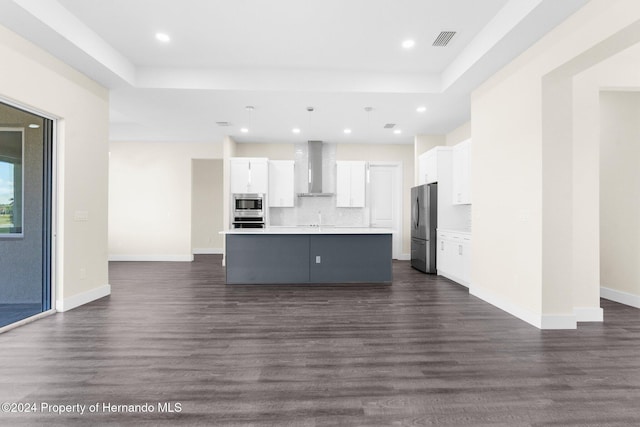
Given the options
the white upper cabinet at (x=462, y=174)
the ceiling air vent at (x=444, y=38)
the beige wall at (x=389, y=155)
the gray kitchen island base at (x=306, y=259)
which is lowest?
the gray kitchen island base at (x=306, y=259)

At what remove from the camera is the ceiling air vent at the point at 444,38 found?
3730 millimetres

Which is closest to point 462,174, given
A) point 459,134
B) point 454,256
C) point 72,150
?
point 454,256

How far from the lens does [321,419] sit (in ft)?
6.05

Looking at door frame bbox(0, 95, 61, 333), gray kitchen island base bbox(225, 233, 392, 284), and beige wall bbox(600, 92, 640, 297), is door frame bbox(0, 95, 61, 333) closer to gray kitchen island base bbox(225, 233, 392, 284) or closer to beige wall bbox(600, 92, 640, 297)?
gray kitchen island base bbox(225, 233, 392, 284)

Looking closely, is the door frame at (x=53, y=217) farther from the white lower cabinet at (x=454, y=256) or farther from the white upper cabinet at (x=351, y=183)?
the white lower cabinet at (x=454, y=256)

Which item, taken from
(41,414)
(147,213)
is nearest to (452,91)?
(41,414)

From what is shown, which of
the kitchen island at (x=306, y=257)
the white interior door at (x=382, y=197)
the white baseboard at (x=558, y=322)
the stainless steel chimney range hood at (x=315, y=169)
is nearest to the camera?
the white baseboard at (x=558, y=322)

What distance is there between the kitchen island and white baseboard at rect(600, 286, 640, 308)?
9.71 feet

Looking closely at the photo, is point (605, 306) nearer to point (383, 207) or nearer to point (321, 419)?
point (321, 419)

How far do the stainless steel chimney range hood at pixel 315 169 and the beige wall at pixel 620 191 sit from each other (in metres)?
5.24

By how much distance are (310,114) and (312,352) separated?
4.42m

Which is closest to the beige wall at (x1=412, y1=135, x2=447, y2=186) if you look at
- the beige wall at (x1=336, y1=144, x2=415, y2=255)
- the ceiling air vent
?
the beige wall at (x1=336, y1=144, x2=415, y2=255)

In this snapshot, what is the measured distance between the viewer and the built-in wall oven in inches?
299

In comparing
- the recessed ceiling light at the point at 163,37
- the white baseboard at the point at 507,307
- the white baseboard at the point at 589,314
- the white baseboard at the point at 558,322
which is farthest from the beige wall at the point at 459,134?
Answer: the recessed ceiling light at the point at 163,37
